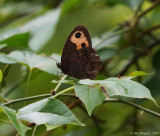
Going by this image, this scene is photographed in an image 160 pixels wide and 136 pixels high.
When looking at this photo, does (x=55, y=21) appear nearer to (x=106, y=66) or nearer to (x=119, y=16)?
(x=106, y=66)

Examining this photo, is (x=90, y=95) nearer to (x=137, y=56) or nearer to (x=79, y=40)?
(x=79, y=40)

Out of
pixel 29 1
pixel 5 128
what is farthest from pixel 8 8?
pixel 5 128

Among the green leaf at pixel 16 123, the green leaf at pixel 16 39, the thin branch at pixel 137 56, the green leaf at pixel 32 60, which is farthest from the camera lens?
the thin branch at pixel 137 56

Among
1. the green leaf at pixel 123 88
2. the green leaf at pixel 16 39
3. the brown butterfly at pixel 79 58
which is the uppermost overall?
the green leaf at pixel 16 39

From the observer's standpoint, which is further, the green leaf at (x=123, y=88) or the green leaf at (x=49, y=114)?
the green leaf at (x=123, y=88)

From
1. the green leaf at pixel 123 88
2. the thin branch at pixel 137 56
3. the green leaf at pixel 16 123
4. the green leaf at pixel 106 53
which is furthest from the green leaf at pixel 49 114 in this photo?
the thin branch at pixel 137 56

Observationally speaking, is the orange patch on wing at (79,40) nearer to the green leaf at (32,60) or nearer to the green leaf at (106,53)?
the green leaf at (32,60)
